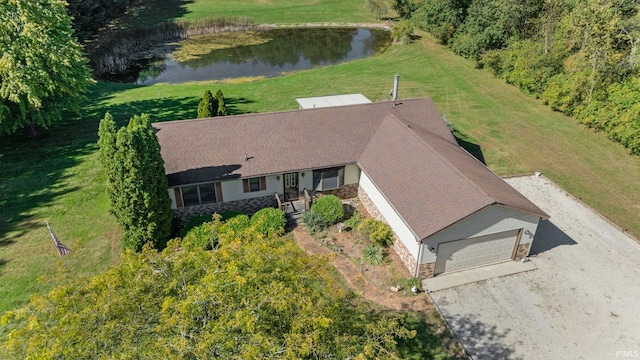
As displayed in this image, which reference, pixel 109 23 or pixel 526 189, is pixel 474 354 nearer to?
pixel 526 189

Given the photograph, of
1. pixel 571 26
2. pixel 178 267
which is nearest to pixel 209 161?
pixel 178 267

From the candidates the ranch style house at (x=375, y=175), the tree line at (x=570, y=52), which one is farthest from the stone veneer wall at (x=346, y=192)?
the tree line at (x=570, y=52)

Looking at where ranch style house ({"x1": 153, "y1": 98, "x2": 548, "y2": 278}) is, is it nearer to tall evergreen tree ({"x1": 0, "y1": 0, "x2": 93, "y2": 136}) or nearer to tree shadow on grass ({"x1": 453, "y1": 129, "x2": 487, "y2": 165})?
tree shadow on grass ({"x1": 453, "y1": 129, "x2": 487, "y2": 165})

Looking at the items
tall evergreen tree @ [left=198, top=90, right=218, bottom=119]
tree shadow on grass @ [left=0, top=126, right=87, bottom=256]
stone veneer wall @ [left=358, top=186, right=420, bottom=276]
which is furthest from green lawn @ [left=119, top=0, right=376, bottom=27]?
stone veneer wall @ [left=358, top=186, right=420, bottom=276]

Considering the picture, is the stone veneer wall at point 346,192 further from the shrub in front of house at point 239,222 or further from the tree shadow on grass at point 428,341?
the tree shadow on grass at point 428,341

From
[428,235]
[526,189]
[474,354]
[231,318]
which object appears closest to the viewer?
[231,318]

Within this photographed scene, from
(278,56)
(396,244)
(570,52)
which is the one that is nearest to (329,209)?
(396,244)

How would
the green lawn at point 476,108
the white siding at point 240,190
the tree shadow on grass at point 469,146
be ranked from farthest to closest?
the tree shadow on grass at point 469,146 → the green lawn at point 476,108 → the white siding at point 240,190

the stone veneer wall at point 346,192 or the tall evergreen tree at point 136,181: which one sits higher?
the tall evergreen tree at point 136,181

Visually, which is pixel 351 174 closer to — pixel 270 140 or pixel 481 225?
pixel 270 140
